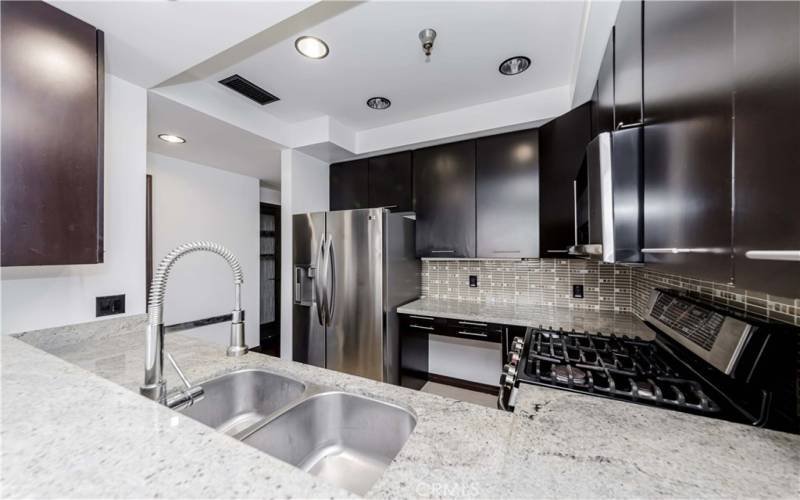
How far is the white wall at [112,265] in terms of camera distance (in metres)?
1.35

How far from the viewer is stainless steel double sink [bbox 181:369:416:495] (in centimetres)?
83

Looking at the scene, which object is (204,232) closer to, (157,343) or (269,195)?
(269,195)

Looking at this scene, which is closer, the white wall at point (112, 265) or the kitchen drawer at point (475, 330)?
the white wall at point (112, 265)

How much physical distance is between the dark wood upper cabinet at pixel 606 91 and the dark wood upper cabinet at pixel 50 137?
2.32m

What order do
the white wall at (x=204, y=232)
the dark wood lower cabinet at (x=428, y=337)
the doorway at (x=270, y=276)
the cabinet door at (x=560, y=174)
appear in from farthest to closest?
the doorway at (x=270, y=276) < the white wall at (x=204, y=232) < the dark wood lower cabinet at (x=428, y=337) < the cabinet door at (x=560, y=174)

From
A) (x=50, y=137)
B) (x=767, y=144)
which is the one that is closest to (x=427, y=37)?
(x=767, y=144)

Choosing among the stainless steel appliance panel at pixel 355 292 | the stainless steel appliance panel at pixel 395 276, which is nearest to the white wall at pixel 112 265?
the stainless steel appliance panel at pixel 355 292

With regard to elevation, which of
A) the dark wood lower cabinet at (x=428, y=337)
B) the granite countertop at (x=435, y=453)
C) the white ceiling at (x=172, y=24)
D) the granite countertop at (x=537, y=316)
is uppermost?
the white ceiling at (x=172, y=24)

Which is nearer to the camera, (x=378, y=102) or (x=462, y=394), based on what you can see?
(x=378, y=102)

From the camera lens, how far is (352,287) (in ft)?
8.00

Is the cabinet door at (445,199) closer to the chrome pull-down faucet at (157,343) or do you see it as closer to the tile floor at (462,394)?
the tile floor at (462,394)

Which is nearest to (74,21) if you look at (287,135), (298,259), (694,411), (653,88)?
(287,135)

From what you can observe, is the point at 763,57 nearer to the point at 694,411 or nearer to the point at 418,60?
the point at 694,411

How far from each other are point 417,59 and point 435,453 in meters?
2.03
